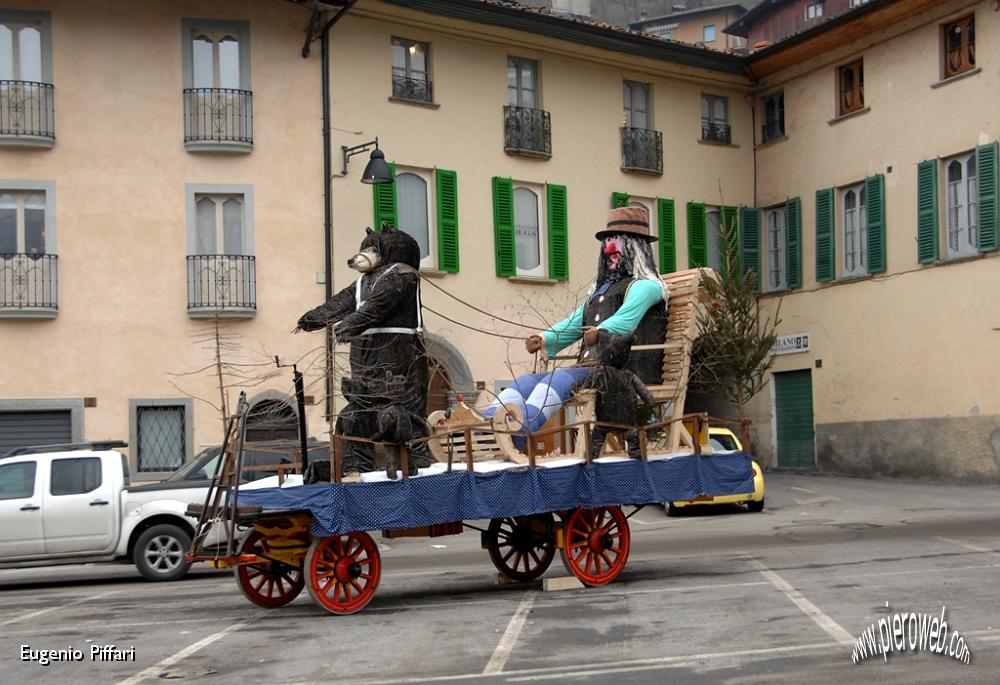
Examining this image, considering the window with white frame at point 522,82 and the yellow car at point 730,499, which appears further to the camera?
the window with white frame at point 522,82

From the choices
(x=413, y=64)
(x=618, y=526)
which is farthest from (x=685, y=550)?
(x=413, y=64)

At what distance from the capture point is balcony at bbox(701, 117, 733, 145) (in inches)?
Answer: 1238

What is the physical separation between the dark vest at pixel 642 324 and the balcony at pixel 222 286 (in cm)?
1315

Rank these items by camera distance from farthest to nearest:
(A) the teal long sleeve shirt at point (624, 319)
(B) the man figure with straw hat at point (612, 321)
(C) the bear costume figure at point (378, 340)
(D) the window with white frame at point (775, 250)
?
(D) the window with white frame at point (775, 250) → (A) the teal long sleeve shirt at point (624, 319) → (B) the man figure with straw hat at point (612, 321) → (C) the bear costume figure at point (378, 340)

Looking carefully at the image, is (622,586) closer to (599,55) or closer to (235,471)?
(235,471)

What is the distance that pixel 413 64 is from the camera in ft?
87.6

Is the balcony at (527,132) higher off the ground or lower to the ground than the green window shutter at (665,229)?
higher

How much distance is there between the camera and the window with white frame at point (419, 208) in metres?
26.4

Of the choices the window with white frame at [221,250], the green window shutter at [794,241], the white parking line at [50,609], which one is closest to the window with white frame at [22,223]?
the window with white frame at [221,250]

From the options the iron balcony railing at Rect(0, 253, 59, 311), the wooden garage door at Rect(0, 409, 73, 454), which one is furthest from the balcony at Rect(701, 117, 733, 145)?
the wooden garage door at Rect(0, 409, 73, 454)

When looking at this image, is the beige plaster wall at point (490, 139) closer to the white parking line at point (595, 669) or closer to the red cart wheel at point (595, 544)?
the red cart wheel at point (595, 544)

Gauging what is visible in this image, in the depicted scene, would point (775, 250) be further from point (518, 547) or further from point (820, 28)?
point (518, 547)

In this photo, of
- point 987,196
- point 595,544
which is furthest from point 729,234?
point 595,544

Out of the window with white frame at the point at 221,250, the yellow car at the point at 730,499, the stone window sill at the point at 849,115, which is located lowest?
the yellow car at the point at 730,499
